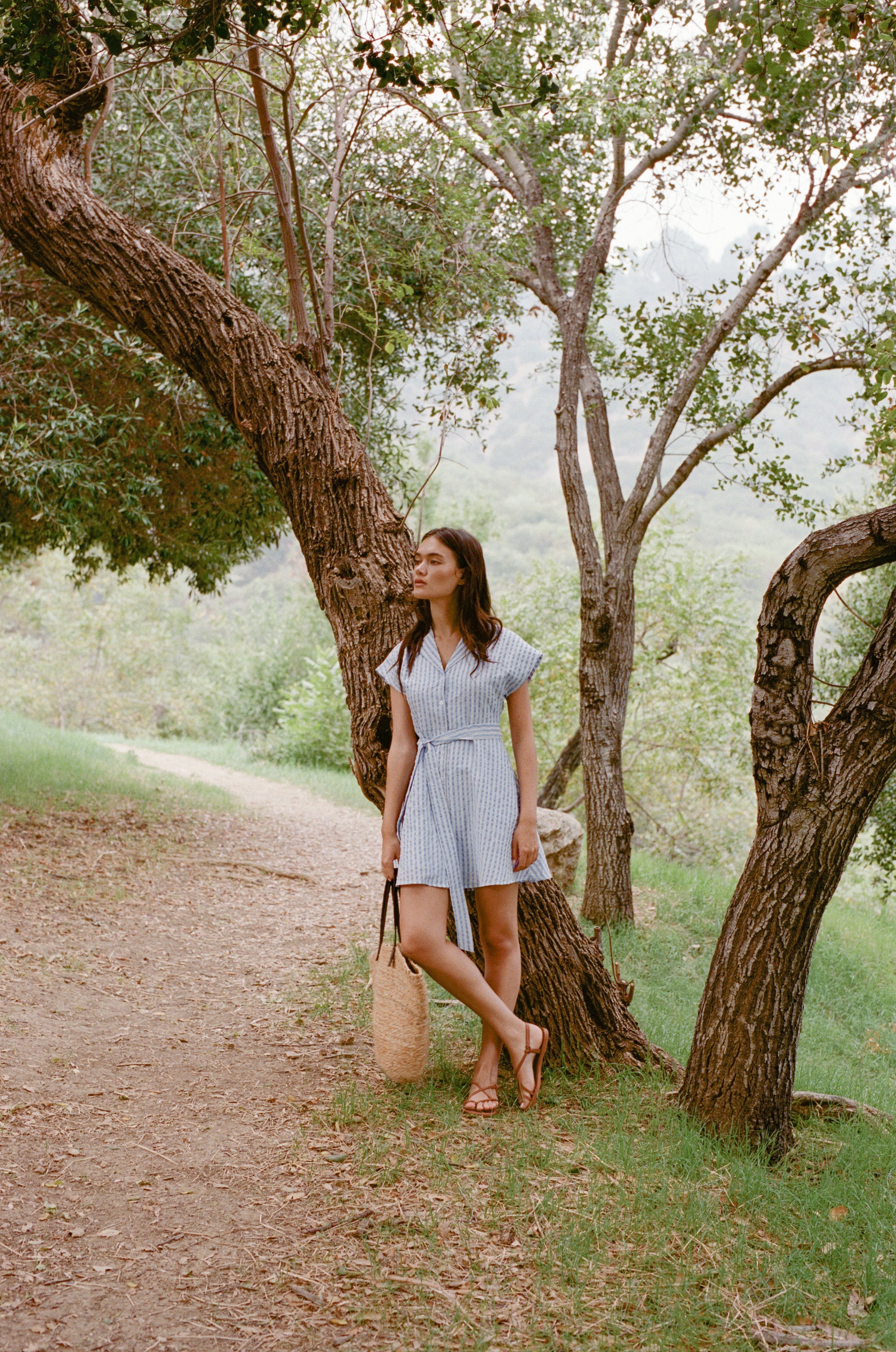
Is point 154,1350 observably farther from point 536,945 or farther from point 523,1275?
point 536,945

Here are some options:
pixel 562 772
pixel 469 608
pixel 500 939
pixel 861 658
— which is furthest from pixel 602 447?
pixel 500 939

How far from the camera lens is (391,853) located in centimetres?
364

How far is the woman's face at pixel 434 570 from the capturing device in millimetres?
3570

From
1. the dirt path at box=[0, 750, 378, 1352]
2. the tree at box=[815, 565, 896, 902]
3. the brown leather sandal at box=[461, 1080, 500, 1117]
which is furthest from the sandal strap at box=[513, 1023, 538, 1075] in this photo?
the tree at box=[815, 565, 896, 902]

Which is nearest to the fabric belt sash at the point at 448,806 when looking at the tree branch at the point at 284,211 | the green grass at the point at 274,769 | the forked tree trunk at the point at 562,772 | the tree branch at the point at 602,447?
the tree branch at the point at 284,211

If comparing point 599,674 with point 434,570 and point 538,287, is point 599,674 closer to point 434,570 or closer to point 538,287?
point 538,287

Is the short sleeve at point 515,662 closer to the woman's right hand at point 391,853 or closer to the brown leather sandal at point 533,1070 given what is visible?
the woman's right hand at point 391,853

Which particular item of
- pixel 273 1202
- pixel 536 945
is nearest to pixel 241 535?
pixel 536 945

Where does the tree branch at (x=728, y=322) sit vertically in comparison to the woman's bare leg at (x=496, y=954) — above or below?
above

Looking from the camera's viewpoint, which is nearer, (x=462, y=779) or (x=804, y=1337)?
(x=804, y=1337)

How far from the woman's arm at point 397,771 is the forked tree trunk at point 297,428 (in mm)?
229

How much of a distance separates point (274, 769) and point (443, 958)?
14.7m

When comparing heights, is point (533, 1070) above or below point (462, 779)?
below

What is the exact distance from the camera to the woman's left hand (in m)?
3.53
